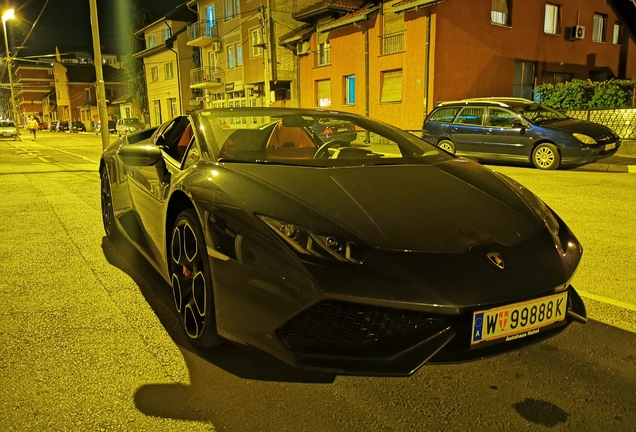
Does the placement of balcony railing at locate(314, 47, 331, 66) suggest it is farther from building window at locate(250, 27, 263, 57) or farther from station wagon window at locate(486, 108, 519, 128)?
station wagon window at locate(486, 108, 519, 128)

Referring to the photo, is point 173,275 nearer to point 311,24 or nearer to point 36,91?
point 311,24

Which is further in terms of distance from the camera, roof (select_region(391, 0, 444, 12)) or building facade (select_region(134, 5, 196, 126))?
building facade (select_region(134, 5, 196, 126))

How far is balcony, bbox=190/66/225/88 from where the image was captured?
34969 mm

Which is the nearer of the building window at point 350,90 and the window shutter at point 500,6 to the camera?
the window shutter at point 500,6

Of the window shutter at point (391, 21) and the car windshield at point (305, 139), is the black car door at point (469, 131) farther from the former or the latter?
the window shutter at point (391, 21)

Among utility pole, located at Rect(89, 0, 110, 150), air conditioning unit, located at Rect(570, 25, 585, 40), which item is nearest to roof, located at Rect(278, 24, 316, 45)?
air conditioning unit, located at Rect(570, 25, 585, 40)

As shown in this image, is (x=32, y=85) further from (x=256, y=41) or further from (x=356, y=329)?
(x=356, y=329)

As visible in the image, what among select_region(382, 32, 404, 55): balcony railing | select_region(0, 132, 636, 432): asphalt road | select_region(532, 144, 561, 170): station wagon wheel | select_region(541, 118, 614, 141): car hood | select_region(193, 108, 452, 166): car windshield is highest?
select_region(382, 32, 404, 55): balcony railing

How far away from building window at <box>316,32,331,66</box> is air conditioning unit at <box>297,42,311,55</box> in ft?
2.13

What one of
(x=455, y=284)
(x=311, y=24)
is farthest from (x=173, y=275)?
(x=311, y=24)

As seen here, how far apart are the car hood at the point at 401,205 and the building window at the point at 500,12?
63.3 feet

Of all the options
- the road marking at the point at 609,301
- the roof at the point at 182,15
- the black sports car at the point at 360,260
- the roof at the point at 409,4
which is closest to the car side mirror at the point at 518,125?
the roof at the point at 409,4

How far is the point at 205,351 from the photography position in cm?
263

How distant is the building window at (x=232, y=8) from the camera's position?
3119 centimetres
